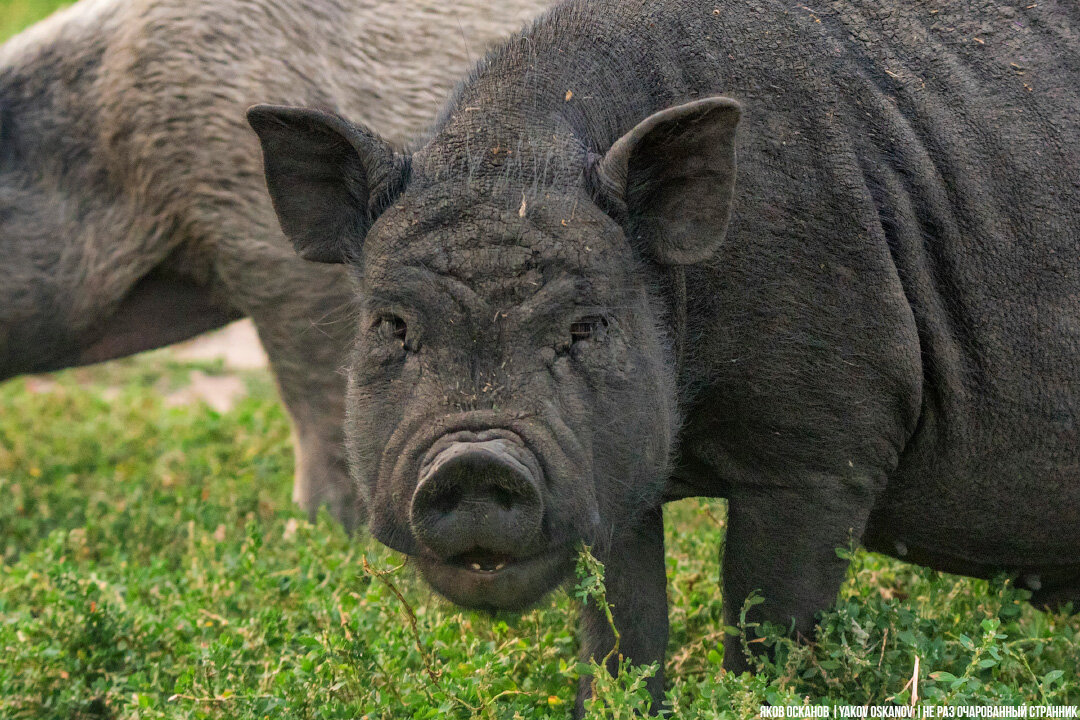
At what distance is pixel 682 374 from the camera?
3324mm

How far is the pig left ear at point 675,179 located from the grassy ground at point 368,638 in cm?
90

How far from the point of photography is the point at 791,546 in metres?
3.40

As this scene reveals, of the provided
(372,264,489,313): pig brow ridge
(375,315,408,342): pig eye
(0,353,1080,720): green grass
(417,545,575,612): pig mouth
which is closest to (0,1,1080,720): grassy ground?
(0,353,1080,720): green grass

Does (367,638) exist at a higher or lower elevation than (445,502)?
lower

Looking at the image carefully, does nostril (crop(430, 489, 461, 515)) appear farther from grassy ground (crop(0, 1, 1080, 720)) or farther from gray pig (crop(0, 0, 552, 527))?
gray pig (crop(0, 0, 552, 527))

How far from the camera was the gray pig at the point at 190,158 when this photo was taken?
5457 millimetres

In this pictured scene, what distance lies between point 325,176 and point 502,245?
69cm

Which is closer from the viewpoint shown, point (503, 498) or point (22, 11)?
point (503, 498)

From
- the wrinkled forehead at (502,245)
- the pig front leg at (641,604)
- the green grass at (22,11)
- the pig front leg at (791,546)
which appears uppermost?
the wrinkled forehead at (502,245)

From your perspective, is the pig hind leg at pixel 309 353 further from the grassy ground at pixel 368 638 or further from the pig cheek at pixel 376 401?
the pig cheek at pixel 376 401

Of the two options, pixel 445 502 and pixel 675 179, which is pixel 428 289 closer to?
pixel 445 502

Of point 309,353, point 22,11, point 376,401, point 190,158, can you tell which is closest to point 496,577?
point 376,401

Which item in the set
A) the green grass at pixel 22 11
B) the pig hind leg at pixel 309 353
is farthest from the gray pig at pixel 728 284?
the green grass at pixel 22 11

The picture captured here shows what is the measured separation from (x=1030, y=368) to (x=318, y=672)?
79.9 inches
